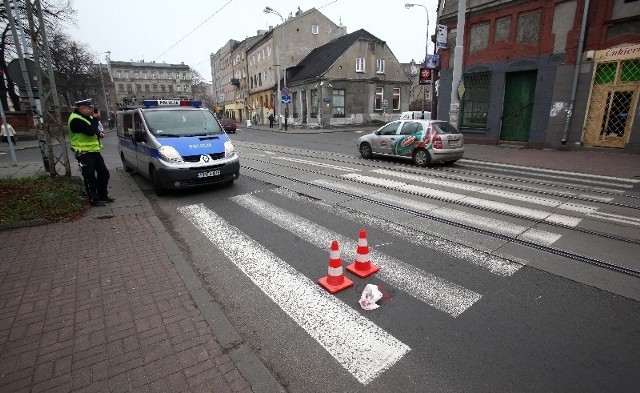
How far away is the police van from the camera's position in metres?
7.38

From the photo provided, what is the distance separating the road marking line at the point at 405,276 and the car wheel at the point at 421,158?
696 centimetres

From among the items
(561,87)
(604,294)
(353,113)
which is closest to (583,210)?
(604,294)

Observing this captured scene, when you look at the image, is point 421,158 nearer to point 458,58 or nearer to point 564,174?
point 564,174

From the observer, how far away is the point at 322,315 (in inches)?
132

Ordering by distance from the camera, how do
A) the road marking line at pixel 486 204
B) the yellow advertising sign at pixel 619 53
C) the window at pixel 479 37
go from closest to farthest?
the road marking line at pixel 486 204, the yellow advertising sign at pixel 619 53, the window at pixel 479 37

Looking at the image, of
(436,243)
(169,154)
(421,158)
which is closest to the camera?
(436,243)

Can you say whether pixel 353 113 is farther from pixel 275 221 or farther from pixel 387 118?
pixel 275 221

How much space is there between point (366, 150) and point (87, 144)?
9.68 m

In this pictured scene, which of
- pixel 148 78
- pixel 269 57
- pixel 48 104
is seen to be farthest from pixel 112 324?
pixel 148 78

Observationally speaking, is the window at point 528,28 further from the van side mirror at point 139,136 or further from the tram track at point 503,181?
the van side mirror at point 139,136

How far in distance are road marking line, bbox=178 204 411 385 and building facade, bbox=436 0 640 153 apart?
13586mm

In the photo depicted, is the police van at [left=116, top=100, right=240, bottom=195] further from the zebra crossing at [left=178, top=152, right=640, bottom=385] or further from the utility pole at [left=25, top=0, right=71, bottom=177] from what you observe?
the utility pole at [left=25, top=0, right=71, bottom=177]

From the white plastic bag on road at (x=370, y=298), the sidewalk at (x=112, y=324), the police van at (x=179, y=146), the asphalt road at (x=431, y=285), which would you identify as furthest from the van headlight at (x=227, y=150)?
the white plastic bag on road at (x=370, y=298)

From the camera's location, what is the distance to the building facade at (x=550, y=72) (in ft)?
45.1
